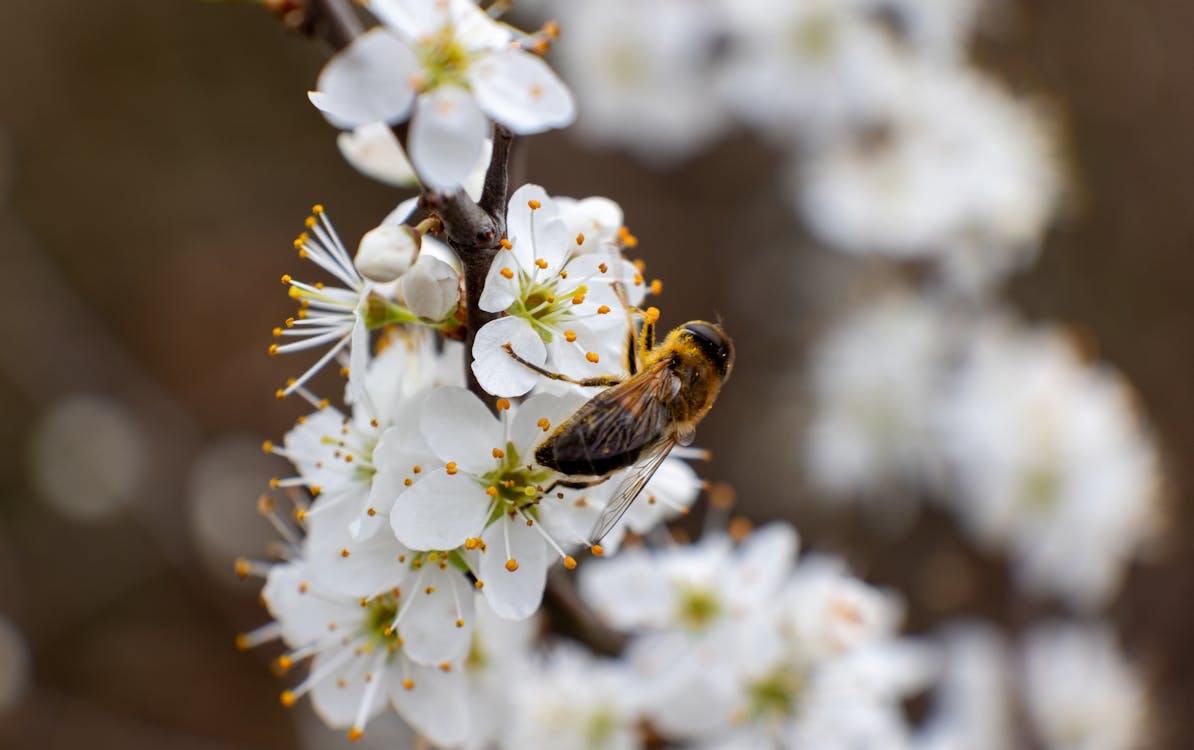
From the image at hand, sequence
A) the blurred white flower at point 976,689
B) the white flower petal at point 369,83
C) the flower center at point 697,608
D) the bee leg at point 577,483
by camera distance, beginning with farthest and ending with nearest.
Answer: the blurred white flower at point 976,689
the flower center at point 697,608
the bee leg at point 577,483
the white flower petal at point 369,83

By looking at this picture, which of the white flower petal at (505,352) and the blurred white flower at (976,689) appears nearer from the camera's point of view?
the white flower petal at (505,352)

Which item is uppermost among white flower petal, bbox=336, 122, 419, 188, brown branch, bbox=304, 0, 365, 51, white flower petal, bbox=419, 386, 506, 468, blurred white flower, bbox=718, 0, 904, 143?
blurred white flower, bbox=718, 0, 904, 143

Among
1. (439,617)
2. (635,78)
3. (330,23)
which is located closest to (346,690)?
(439,617)

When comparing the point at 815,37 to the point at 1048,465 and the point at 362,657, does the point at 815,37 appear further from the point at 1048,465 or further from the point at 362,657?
the point at 362,657

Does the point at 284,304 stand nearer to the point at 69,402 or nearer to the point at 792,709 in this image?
the point at 69,402

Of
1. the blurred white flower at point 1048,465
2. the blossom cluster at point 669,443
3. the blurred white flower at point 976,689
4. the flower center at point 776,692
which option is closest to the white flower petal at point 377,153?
the blossom cluster at point 669,443

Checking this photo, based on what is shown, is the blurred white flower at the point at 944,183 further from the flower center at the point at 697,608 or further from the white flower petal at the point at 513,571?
the white flower petal at the point at 513,571

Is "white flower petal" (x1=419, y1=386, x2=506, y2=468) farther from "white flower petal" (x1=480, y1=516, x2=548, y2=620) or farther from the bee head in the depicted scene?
the bee head

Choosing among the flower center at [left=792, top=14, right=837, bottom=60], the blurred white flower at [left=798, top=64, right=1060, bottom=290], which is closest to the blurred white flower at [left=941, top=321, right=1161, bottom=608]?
the blurred white flower at [left=798, top=64, right=1060, bottom=290]
